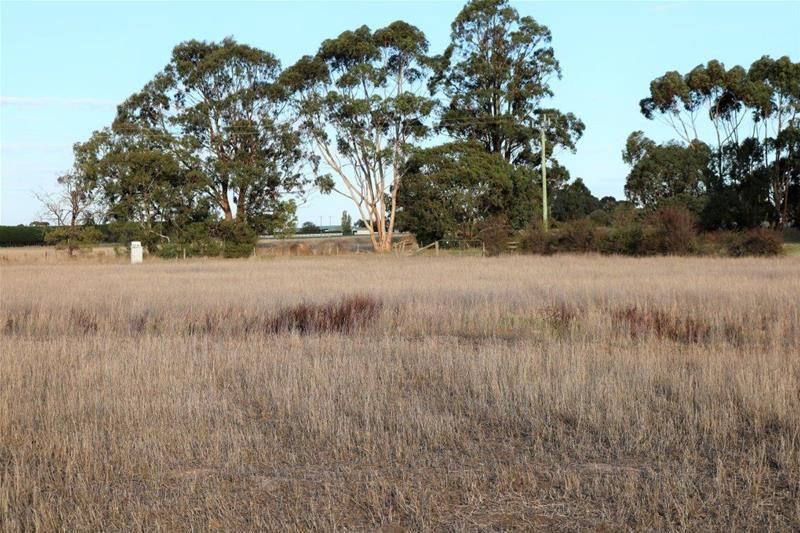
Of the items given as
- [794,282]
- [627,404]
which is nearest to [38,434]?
[627,404]

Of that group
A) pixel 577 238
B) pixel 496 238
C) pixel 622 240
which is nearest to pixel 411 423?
pixel 622 240

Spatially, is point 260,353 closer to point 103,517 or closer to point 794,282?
point 103,517

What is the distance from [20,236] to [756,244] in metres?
75.7

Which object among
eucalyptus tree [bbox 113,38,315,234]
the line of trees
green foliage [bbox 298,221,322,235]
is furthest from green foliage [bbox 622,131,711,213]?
green foliage [bbox 298,221,322,235]

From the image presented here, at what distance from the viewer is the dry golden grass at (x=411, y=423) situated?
5.42 metres

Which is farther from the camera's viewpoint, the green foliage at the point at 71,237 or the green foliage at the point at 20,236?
the green foliage at the point at 20,236

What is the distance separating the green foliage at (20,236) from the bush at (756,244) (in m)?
70.3

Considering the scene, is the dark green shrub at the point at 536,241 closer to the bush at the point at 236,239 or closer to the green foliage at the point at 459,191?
the green foliage at the point at 459,191

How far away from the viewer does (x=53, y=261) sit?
48.7 metres

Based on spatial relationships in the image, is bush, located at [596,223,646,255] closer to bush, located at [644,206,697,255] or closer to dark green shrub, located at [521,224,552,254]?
bush, located at [644,206,697,255]

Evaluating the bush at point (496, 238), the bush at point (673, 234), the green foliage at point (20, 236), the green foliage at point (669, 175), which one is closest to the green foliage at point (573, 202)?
the green foliage at point (669, 175)

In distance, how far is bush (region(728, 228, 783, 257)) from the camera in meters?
35.9

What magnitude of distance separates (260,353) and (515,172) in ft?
148

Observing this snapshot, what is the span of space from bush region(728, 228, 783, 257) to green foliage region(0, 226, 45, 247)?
70.3m
